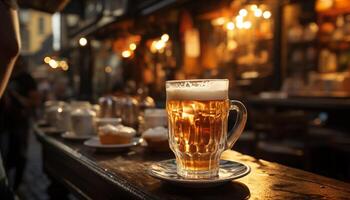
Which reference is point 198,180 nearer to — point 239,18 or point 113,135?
point 113,135

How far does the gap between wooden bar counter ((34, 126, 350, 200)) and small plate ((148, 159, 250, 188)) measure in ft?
0.08

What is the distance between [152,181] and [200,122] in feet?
0.79

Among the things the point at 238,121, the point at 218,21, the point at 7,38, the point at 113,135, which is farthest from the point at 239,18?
the point at 238,121

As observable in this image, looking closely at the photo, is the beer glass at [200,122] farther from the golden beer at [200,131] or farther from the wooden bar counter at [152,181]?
the wooden bar counter at [152,181]

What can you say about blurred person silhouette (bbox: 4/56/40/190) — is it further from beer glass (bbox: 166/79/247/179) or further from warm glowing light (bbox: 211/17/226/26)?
warm glowing light (bbox: 211/17/226/26)

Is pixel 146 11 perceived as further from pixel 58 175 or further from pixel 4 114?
pixel 58 175

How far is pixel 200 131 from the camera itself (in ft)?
4.30

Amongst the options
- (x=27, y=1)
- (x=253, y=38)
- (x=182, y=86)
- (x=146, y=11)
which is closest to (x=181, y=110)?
(x=182, y=86)

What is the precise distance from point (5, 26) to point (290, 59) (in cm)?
620

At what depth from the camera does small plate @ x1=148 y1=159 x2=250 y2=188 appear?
1.16 m

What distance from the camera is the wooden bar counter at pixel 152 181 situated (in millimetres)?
1145

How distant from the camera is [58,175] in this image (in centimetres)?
237

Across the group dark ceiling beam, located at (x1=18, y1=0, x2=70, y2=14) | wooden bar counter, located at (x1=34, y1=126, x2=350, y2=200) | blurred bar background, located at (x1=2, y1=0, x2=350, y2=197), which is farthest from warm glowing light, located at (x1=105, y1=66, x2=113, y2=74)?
wooden bar counter, located at (x1=34, y1=126, x2=350, y2=200)

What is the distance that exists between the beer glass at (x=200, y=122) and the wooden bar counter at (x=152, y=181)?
105mm
